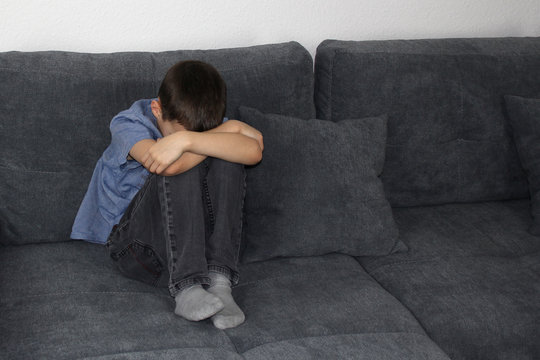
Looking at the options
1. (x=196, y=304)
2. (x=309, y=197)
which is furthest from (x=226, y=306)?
(x=309, y=197)

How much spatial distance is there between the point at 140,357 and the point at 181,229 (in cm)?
35

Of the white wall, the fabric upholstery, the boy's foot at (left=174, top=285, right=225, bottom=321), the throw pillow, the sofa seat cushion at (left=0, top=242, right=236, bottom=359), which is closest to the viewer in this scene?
the sofa seat cushion at (left=0, top=242, right=236, bottom=359)

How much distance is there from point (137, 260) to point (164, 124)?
1.18 feet

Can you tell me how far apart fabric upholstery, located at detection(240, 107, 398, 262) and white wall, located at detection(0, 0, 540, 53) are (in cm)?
47

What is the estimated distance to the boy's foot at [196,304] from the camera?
4.58ft

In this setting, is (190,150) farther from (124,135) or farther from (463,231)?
(463,231)

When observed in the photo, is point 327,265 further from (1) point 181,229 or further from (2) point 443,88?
(2) point 443,88

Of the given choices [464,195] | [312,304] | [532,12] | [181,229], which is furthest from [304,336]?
[532,12]

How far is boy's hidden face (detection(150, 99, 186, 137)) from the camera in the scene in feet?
5.28

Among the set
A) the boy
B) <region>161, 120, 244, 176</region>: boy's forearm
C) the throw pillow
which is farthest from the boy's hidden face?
the throw pillow

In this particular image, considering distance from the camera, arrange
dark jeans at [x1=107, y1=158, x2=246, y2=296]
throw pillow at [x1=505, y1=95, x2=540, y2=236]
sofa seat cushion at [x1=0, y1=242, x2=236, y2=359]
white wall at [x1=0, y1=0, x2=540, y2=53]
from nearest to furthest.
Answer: sofa seat cushion at [x1=0, y1=242, x2=236, y2=359] < dark jeans at [x1=107, y1=158, x2=246, y2=296] < white wall at [x1=0, y1=0, x2=540, y2=53] < throw pillow at [x1=505, y1=95, x2=540, y2=236]

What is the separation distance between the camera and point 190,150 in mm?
1531

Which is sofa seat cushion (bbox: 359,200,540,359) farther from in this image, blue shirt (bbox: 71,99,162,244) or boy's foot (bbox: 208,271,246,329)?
blue shirt (bbox: 71,99,162,244)

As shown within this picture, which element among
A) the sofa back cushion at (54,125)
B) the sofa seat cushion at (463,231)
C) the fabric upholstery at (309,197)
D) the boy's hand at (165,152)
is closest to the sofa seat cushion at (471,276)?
the sofa seat cushion at (463,231)
